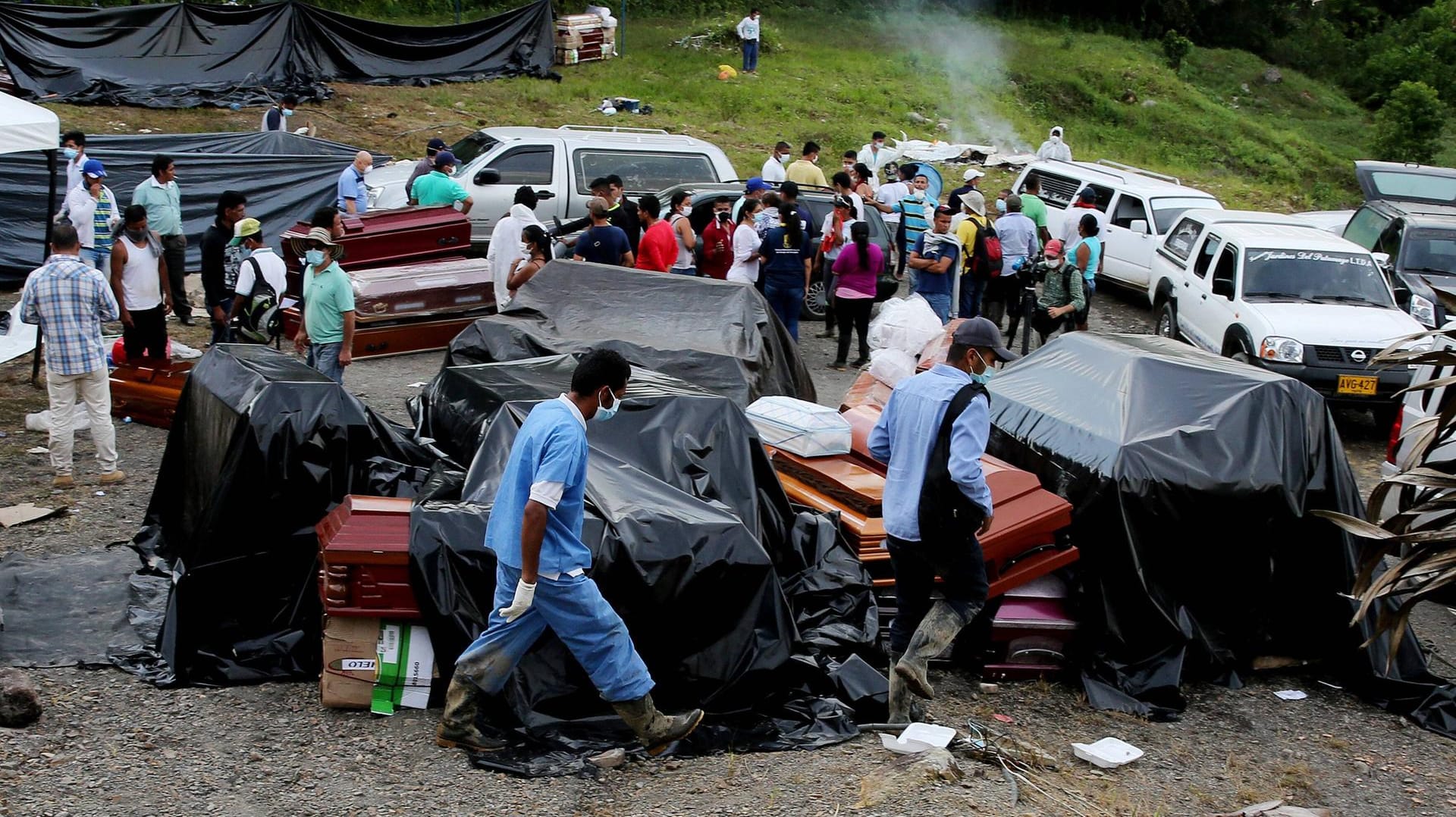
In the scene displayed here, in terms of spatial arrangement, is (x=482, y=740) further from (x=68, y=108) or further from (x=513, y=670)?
(x=68, y=108)

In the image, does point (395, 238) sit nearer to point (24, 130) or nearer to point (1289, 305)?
point (24, 130)

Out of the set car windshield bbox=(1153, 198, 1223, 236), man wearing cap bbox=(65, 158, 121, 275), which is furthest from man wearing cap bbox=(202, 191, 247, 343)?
car windshield bbox=(1153, 198, 1223, 236)

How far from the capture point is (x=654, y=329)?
9211 mm

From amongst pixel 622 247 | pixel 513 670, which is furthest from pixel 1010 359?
pixel 622 247

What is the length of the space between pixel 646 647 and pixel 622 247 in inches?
259

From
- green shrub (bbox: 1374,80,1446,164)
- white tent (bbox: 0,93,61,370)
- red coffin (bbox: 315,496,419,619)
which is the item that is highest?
green shrub (bbox: 1374,80,1446,164)

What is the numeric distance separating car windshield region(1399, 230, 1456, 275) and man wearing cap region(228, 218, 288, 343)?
12.1 meters

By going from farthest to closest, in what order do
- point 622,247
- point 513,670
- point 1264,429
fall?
point 622,247, point 1264,429, point 513,670

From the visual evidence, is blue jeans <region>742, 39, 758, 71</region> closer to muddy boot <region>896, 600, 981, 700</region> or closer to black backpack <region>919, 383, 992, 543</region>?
black backpack <region>919, 383, 992, 543</region>

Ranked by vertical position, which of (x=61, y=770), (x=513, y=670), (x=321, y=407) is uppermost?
(x=321, y=407)

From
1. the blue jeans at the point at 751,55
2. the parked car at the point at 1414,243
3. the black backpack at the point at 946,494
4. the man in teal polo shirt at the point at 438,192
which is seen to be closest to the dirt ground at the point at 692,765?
the black backpack at the point at 946,494

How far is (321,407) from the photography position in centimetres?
659

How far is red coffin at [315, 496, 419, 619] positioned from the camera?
536cm

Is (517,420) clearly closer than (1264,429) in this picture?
Yes
